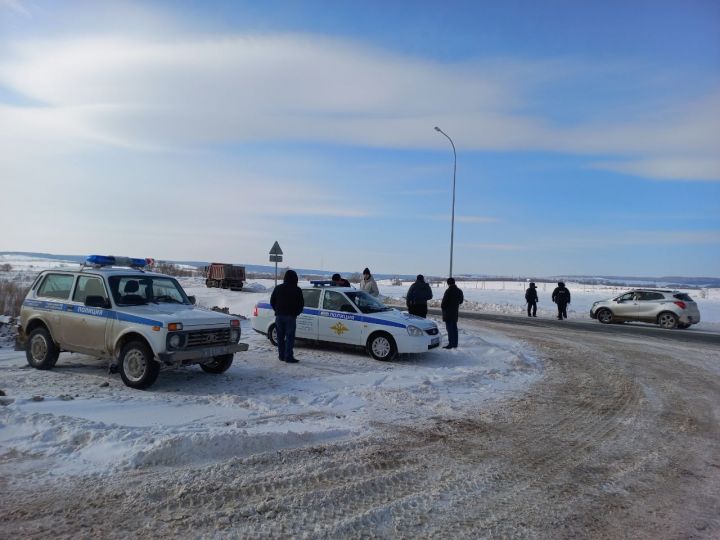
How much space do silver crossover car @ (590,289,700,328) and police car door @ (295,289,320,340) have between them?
17.7 m

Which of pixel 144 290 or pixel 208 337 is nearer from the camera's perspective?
pixel 208 337

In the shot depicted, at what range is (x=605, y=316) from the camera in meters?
25.7

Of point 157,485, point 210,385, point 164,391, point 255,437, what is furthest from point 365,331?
point 157,485

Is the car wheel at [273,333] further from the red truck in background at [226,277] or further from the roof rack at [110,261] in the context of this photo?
the red truck in background at [226,277]

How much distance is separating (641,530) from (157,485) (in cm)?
387

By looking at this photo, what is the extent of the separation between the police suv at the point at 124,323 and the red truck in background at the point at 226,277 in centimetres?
3966

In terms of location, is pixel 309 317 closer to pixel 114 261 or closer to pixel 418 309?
pixel 418 309

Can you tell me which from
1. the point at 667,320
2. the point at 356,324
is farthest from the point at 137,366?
the point at 667,320

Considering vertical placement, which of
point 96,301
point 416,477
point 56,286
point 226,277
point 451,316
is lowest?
point 416,477

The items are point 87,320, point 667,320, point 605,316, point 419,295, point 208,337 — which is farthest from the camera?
point 605,316

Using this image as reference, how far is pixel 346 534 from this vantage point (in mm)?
3924

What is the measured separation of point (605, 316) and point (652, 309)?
81.4 inches

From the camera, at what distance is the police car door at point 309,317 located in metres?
13.0

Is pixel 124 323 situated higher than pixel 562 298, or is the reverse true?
pixel 562 298
